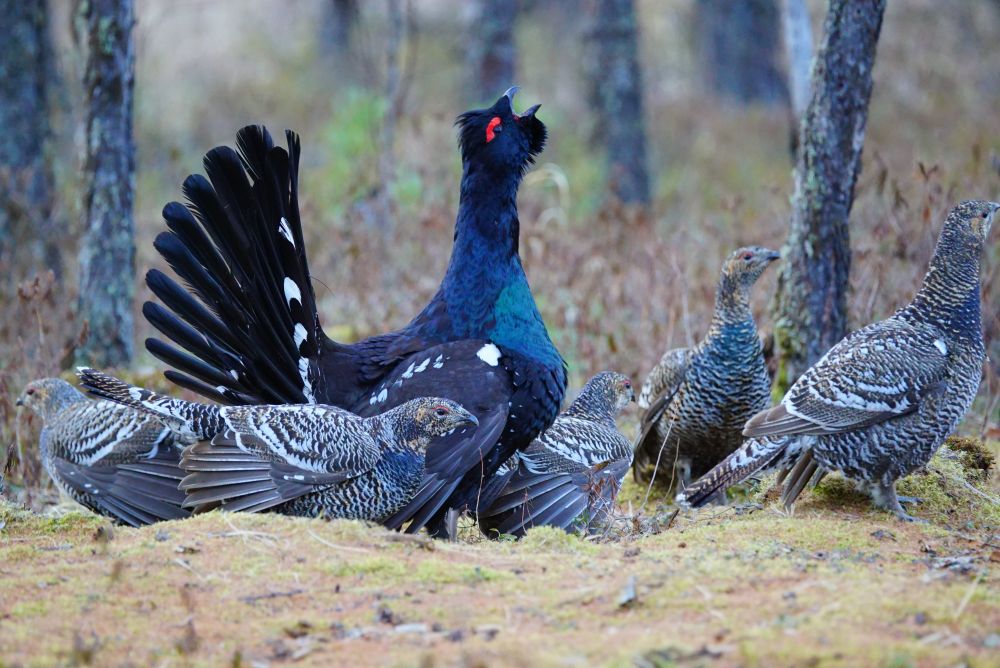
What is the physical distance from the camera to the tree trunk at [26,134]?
33.6 ft

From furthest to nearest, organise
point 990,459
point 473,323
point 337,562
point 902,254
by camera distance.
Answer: point 902,254, point 990,459, point 473,323, point 337,562

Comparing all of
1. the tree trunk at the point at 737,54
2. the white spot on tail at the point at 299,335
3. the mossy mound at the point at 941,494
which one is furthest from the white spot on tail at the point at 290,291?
the tree trunk at the point at 737,54

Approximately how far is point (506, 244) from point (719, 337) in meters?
1.61

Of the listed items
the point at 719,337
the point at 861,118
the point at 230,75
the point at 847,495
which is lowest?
the point at 847,495

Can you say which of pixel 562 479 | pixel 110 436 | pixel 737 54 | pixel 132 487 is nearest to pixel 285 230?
pixel 110 436

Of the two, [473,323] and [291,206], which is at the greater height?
[291,206]

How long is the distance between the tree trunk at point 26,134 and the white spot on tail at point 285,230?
5051 mm

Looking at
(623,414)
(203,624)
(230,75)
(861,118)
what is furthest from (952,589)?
(230,75)

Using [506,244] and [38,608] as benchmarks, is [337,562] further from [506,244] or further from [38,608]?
[506,244]

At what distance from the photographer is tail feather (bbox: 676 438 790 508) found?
5910 millimetres

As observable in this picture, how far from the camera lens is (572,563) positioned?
4.60m

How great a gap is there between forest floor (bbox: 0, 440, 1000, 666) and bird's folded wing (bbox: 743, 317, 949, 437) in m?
0.59

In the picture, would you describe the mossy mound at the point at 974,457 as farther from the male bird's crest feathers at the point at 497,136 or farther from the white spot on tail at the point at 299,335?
the white spot on tail at the point at 299,335

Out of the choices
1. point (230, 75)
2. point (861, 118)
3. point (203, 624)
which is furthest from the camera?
point (230, 75)
